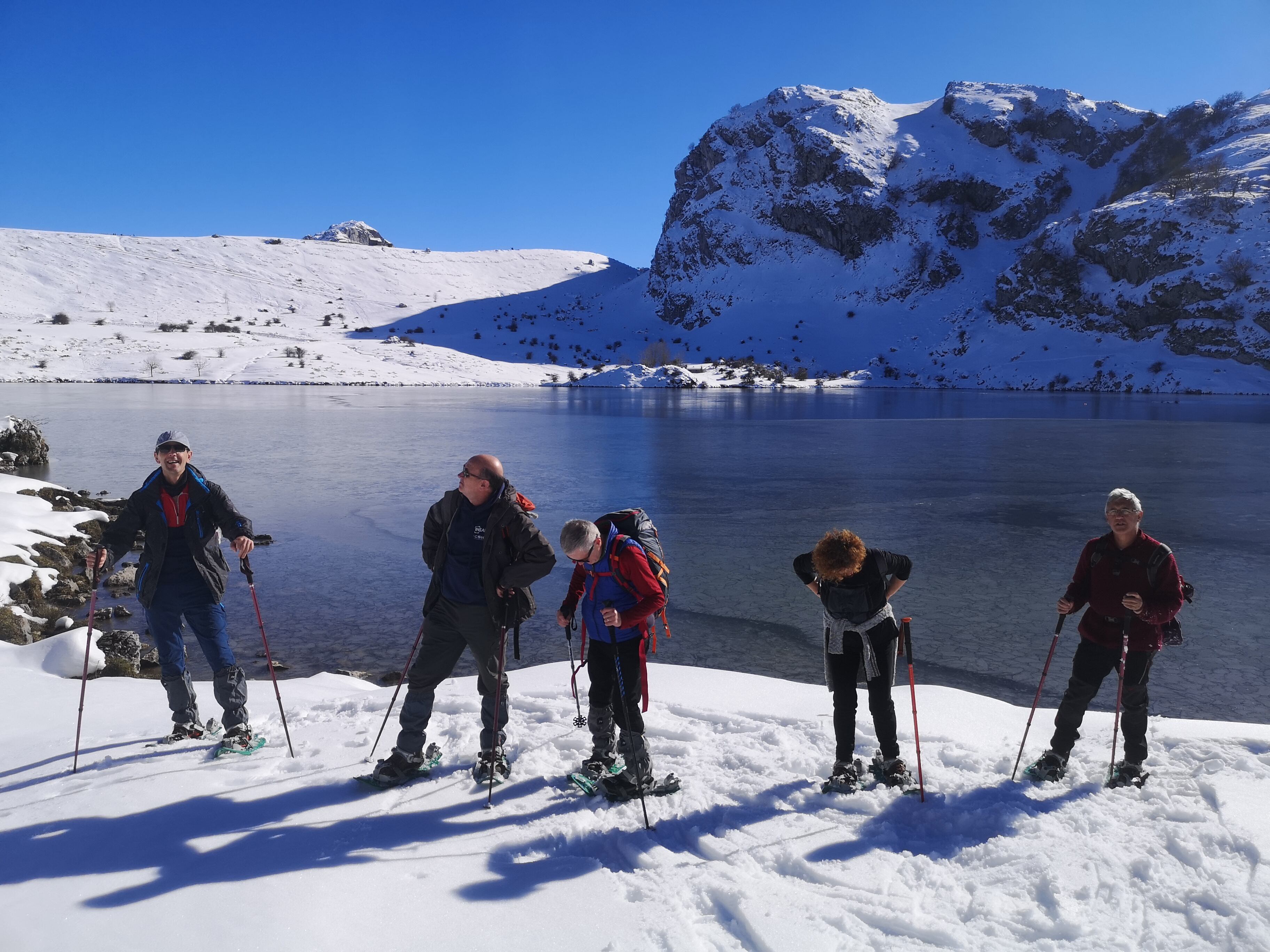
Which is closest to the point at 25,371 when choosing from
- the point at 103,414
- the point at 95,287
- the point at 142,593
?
the point at 103,414

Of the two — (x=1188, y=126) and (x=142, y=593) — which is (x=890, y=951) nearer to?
(x=142, y=593)

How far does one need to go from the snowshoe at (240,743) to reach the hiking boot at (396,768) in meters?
0.99

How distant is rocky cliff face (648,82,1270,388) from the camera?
86.6 m

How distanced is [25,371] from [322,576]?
2846 inches

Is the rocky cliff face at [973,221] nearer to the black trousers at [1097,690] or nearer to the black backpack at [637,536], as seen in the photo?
the black trousers at [1097,690]

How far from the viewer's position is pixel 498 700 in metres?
4.89

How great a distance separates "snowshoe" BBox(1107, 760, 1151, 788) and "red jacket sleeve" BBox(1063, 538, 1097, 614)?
997 mm

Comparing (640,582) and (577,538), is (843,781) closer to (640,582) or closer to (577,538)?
(640,582)

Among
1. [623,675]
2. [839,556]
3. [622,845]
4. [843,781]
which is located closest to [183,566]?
[623,675]

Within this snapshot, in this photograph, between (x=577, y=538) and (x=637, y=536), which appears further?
(x=637, y=536)

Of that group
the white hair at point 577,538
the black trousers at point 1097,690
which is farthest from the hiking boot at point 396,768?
the black trousers at point 1097,690

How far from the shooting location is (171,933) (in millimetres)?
3330

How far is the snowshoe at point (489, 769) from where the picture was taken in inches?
192

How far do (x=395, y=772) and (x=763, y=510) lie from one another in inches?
496
